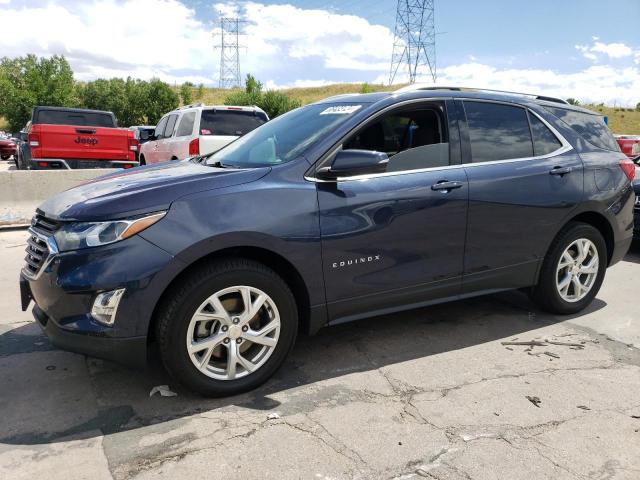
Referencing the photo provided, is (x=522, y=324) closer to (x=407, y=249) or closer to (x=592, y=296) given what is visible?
(x=592, y=296)

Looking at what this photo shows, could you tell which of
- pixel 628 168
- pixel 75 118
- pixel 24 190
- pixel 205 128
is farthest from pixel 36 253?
pixel 75 118

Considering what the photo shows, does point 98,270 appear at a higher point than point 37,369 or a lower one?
higher

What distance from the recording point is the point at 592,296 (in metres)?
4.70

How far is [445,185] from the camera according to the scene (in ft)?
12.0

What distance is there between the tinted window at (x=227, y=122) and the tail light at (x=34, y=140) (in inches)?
128

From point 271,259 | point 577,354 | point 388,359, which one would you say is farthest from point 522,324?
point 271,259

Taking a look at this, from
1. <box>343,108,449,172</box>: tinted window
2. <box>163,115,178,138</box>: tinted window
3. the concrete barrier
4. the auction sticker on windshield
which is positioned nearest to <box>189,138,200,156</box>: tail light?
<box>163,115,178,138</box>: tinted window

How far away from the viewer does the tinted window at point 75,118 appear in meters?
11.8

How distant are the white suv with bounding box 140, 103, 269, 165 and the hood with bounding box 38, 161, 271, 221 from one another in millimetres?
6026

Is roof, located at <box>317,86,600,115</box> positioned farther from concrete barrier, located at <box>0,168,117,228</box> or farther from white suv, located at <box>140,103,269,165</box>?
concrete barrier, located at <box>0,168,117,228</box>

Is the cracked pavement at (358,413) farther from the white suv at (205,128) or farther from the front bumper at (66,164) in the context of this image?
the front bumper at (66,164)

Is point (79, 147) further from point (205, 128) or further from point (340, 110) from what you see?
point (340, 110)

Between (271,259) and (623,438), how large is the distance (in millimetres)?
2138

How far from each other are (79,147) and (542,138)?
29.7ft
